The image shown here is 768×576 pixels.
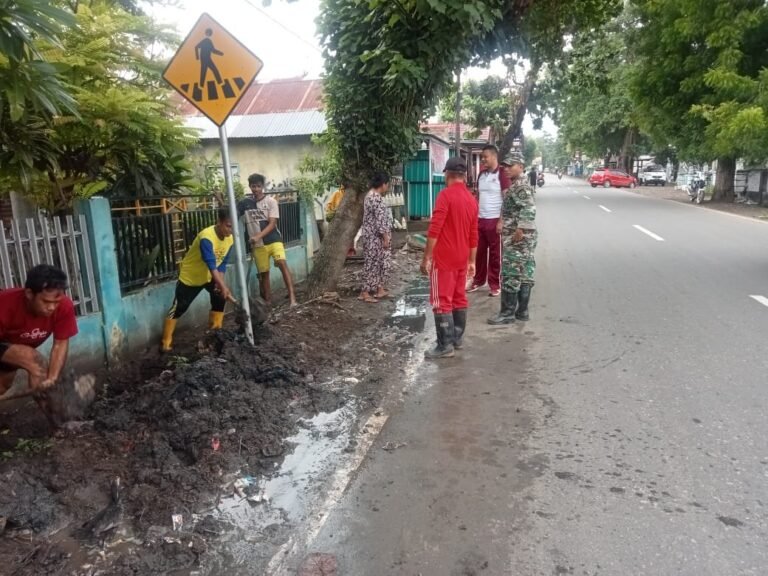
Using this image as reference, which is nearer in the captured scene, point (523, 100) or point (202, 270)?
point (202, 270)

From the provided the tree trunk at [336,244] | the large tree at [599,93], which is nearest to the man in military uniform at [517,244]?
the tree trunk at [336,244]

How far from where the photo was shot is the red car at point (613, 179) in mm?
43094

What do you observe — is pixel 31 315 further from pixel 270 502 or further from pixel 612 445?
pixel 612 445

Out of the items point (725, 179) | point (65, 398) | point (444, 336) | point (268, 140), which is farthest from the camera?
point (725, 179)

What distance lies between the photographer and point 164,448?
3525mm

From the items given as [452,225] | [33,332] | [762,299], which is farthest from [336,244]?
[762,299]

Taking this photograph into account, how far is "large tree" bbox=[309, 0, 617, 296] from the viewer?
686 centimetres

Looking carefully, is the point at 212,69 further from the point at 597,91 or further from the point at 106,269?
the point at 597,91

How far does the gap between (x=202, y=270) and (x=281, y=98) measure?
16044 mm

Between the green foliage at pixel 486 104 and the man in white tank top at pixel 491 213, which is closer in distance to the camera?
the man in white tank top at pixel 491 213

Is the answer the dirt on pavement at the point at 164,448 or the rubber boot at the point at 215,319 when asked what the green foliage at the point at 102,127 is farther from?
the dirt on pavement at the point at 164,448

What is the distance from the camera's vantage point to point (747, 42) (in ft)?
60.1

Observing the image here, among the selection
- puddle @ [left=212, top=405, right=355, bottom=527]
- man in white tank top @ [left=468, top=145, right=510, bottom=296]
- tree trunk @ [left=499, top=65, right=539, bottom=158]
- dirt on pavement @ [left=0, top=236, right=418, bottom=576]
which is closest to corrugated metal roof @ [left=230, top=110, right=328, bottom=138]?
tree trunk @ [left=499, top=65, right=539, bottom=158]

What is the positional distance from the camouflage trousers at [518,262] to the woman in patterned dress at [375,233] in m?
1.91
